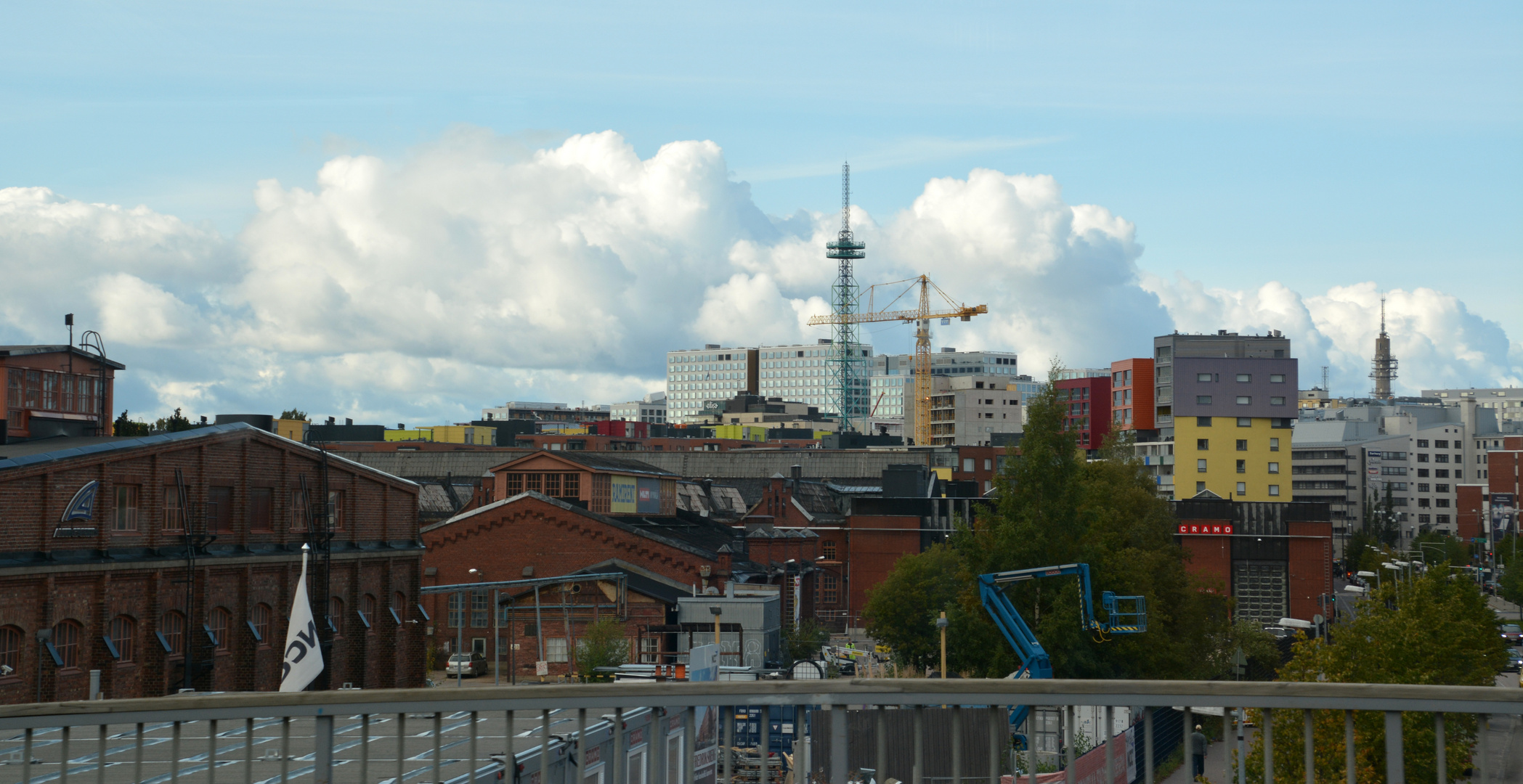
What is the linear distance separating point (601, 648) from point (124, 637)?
1965 centimetres

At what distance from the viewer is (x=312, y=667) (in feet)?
98.5

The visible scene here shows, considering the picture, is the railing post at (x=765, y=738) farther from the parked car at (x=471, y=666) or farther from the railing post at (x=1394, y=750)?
the parked car at (x=471, y=666)

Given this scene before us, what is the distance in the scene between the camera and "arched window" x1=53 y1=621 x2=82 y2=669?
31897 millimetres

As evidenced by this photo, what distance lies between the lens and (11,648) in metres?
30.5

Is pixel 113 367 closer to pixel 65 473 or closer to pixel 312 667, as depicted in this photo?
pixel 65 473

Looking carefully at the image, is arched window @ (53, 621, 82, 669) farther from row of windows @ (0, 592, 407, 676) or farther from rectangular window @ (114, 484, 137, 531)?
rectangular window @ (114, 484, 137, 531)

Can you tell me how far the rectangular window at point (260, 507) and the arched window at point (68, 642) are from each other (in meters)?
7.15

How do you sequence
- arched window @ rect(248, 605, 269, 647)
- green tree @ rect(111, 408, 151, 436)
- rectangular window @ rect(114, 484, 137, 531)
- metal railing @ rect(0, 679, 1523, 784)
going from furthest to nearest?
1. green tree @ rect(111, 408, 151, 436)
2. arched window @ rect(248, 605, 269, 647)
3. rectangular window @ rect(114, 484, 137, 531)
4. metal railing @ rect(0, 679, 1523, 784)

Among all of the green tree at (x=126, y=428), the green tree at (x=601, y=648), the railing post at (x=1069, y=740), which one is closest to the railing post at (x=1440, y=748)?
the railing post at (x=1069, y=740)

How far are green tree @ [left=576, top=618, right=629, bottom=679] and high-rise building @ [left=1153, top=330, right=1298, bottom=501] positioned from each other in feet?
200

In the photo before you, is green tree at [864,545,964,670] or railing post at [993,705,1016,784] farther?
green tree at [864,545,964,670]

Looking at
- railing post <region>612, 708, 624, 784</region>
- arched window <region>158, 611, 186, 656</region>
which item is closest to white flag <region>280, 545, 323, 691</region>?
arched window <region>158, 611, 186, 656</region>

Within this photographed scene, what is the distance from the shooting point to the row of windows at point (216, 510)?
113ft

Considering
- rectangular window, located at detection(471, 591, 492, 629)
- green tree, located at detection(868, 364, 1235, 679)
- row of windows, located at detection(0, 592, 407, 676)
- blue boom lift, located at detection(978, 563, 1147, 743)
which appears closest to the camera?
row of windows, located at detection(0, 592, 407, 676)
